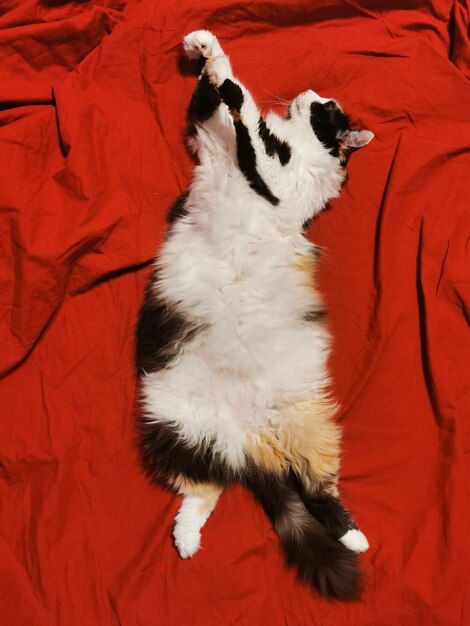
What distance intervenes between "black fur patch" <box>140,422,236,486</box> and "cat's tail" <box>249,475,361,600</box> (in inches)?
5.0

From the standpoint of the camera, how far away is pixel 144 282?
1.78 meters

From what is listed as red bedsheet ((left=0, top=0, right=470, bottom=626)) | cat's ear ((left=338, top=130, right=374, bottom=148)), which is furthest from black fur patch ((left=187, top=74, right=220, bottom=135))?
cat's ear ((left=338, top=130, right=374, bottom=148))

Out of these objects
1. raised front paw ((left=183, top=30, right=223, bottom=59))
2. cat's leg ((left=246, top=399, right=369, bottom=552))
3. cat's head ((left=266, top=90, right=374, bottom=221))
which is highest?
raised front paw ((left=183, top=30, right=223, bottom=59))

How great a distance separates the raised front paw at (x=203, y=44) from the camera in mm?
1719

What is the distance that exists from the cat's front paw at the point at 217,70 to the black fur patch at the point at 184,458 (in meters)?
1.27

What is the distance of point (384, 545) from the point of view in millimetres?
1536

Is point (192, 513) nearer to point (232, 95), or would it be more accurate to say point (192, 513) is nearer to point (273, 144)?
point (273, 144)

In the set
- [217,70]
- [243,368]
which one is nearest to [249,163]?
[217,70]

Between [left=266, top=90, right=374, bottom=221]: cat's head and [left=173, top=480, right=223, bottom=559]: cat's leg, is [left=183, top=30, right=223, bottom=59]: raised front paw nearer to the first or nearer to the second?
[left=266, top=90, right=374, bottom=221]: cat's head

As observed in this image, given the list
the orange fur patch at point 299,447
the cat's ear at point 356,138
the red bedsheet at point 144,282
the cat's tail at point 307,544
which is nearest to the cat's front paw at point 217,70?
the red bedsheet at point 144,282

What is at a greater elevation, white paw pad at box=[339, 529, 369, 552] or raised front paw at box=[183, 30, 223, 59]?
raised front paw at box=[183, 30, 223, 59]

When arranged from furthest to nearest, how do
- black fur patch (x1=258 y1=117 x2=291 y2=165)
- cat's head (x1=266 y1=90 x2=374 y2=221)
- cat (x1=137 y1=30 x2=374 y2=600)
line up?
cat's head (x1=266 y1=90 x2=374 y2=221) < black fur patch (x1=258 y1=117 x2=291 y2=165) < cat (x1=137 y1=30 x2=374 y2=600)

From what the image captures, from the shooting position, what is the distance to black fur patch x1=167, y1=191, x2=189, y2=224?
173 cm

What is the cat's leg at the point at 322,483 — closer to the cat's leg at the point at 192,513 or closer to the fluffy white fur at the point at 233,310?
the fluffy white fur at the point at 233,310
